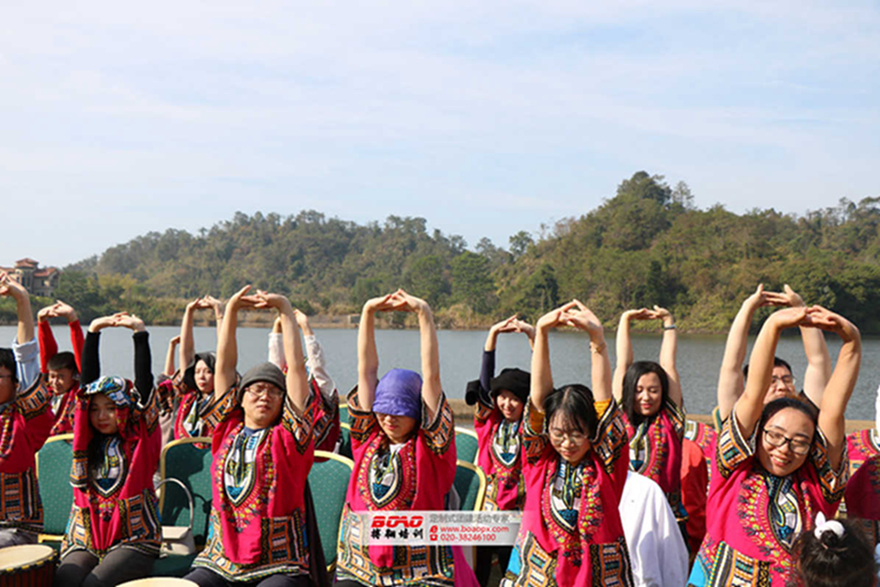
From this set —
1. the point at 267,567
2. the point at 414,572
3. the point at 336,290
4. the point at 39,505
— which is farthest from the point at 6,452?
the point at 336,290

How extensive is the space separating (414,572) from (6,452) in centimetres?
225

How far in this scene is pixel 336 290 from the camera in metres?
62.1

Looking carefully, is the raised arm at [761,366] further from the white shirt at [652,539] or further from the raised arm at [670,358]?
the raised arm at [670,358]

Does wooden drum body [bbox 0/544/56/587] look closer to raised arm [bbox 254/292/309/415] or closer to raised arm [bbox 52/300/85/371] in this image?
raised arm [bbox 52/300/85/371]

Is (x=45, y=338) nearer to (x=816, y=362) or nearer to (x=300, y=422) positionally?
(x=300, y=422)

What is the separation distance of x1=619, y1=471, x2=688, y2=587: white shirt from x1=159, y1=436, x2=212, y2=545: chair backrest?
213 centimetres

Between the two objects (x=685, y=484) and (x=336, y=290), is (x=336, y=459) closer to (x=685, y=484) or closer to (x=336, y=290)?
(x=685, y=484)

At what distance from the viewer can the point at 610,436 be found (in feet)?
9.90

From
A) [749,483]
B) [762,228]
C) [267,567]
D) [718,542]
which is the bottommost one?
[267,567]

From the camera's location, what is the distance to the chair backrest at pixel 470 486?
3664mm

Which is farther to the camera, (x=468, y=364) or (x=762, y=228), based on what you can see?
(x=762, y=228)

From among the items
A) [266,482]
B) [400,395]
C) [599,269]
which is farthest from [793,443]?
[599,269]

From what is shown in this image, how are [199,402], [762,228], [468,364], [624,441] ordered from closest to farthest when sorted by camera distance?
[624,441], [199,402], [468,364], [762,228]

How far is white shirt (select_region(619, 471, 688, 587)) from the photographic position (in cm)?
333
